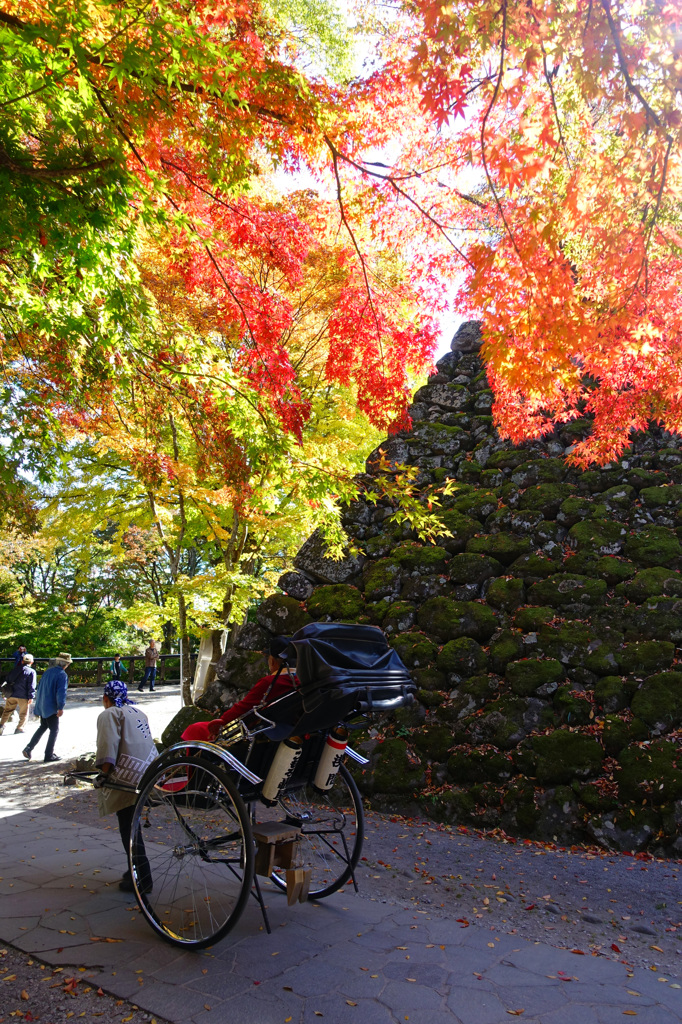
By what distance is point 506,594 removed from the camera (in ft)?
25.8

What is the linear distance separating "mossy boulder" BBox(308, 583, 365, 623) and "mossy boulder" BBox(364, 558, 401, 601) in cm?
19

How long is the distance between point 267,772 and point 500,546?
5.46 metres

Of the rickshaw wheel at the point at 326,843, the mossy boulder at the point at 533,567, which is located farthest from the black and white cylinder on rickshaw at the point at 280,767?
the mossy boulder at the point at 533,567

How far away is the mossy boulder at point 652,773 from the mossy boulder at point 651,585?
1917 mm

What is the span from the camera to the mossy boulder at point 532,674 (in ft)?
22.4

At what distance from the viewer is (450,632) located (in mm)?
7789

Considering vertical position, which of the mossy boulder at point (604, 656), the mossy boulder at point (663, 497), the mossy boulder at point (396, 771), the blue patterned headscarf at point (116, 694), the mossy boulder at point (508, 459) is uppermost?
the mossy boulder at point (508, 459)

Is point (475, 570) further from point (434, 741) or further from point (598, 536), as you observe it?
point (434, 741)

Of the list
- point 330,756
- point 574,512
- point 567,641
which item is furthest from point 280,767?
Answer: point 574,512

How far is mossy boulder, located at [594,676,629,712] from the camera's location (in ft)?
21.0

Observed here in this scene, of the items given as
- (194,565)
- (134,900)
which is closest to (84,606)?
(194,565)

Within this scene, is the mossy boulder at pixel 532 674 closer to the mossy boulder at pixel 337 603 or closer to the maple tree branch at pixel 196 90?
the mossy boulder at pixel 337 603

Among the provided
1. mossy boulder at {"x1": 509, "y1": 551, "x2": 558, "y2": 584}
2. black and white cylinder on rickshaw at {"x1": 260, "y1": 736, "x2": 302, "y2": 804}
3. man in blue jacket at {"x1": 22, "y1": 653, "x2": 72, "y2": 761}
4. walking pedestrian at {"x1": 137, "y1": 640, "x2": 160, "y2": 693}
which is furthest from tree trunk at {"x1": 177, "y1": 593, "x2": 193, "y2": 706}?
walking pedestrian at {"x1": 137, "y1": 640, "x2": 160, "y2": 693}

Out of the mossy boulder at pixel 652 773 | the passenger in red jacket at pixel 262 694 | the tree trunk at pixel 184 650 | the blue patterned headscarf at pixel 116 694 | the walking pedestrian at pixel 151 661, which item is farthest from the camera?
the walking pedestrian at pixel 151 661
